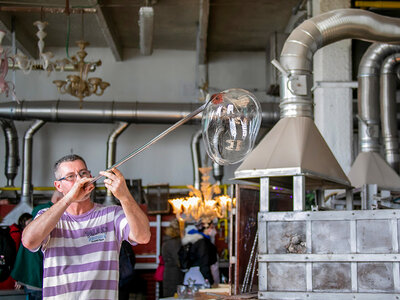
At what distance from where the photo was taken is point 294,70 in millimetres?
5016

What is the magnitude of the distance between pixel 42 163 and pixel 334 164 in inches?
303

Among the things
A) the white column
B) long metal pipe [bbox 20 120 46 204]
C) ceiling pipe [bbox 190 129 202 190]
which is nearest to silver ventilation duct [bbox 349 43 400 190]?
the white column

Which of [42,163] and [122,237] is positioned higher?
[42,163]

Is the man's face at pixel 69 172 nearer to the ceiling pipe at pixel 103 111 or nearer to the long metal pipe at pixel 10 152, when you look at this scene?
the ceiling pipe at pixel 103 111

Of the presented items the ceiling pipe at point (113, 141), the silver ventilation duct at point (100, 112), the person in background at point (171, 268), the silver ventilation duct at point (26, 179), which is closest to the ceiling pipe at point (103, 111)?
the silver ventilation duct at point (100, 112)

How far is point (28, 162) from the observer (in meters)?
10.9

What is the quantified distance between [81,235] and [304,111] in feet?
9.36

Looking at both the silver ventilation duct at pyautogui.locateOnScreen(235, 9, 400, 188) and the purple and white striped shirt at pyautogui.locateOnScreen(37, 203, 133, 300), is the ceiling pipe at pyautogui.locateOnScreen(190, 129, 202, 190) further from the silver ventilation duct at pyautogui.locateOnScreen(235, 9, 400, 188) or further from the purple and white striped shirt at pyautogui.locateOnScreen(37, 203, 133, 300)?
the purple and white striped shirt at pyautogui.locateOnScreen(37, 203, 133, 300)

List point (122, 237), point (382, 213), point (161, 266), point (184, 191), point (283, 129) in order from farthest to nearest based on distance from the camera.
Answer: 1. point (184, 191)
2. point (161, 266)
3. point (283, 129)
4. point (382, 213)
5. point (122, 237)

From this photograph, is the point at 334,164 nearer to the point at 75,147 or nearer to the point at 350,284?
the point at 350,284

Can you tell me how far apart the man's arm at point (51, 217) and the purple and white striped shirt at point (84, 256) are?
72 millimetres

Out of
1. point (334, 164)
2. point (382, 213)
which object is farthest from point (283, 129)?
point (382, 213)

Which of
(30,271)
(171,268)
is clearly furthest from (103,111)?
(30,271)

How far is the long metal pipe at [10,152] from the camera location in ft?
36.2
